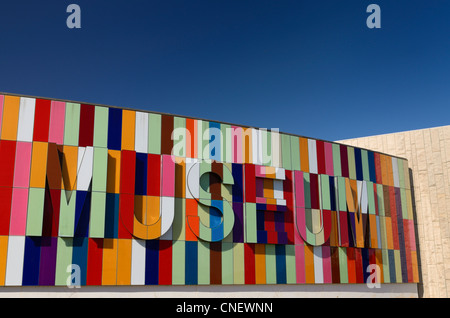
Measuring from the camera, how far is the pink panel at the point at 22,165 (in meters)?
19.6

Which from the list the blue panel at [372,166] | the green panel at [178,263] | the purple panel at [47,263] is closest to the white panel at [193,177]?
the green panel at [178,263]

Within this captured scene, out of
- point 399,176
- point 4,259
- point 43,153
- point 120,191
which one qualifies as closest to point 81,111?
point 43,153

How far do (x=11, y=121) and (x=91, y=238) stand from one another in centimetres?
606

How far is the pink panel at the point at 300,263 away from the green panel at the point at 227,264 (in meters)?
3.97

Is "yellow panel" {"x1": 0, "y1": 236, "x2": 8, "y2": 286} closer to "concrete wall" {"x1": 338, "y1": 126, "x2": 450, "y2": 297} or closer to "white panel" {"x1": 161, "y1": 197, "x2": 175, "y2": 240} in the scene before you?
"white panel" {"x1": 161, "y1": 197, "x2": 175, "y2": 240}

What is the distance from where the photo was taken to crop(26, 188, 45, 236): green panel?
→ 63.3 ft

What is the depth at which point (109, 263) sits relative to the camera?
805 inches

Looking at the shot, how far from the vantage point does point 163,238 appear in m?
21.7

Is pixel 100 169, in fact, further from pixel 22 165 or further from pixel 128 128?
pixel 22 165

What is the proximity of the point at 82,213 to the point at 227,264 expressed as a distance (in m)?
7.36

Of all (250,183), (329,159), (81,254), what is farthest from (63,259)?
(329,159)

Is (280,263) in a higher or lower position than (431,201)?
lower
